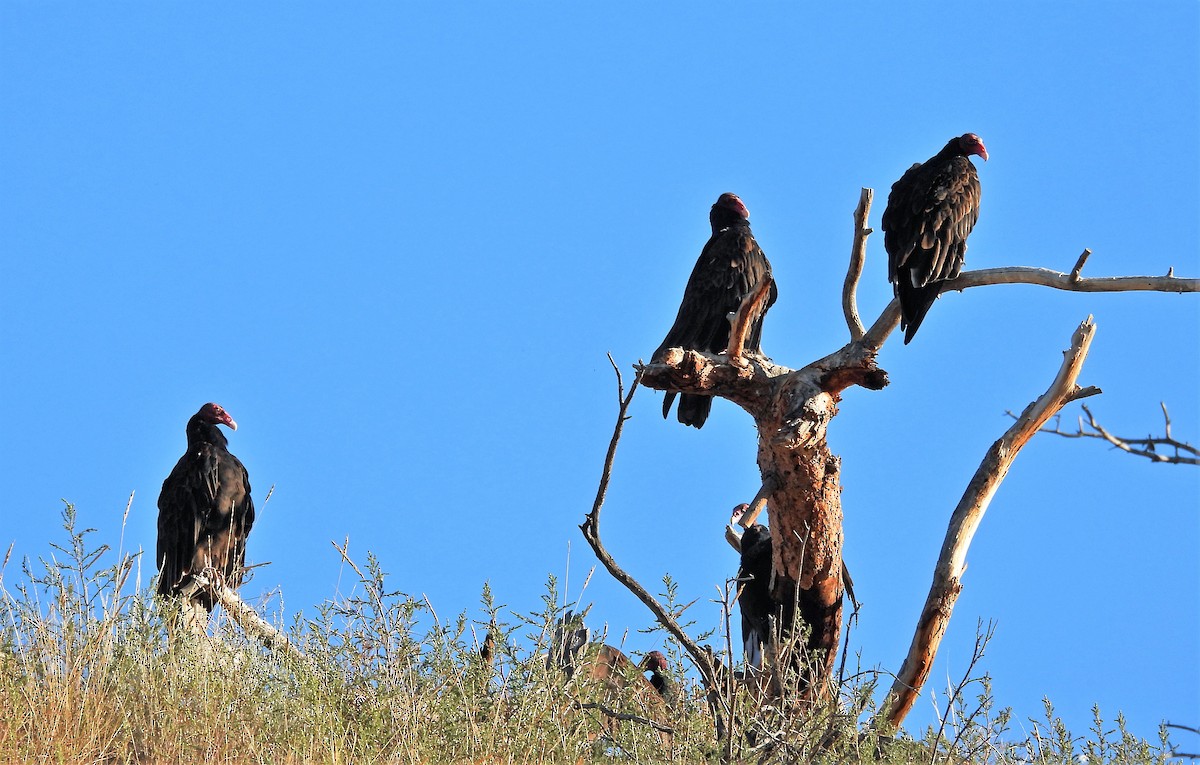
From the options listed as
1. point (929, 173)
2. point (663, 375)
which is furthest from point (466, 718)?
point (929, 173)

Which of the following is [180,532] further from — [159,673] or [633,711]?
[633,711]

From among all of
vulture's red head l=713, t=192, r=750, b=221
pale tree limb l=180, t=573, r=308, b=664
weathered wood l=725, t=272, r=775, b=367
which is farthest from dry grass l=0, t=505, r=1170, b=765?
vulture's red head l=713, t=192, r=750, b=221

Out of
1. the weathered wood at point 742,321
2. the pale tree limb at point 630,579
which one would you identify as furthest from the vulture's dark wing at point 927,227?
the pale tree limb at point 630,579

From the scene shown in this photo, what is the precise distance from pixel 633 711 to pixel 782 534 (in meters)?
1.50

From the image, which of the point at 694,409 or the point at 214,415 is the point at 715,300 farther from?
the point at 214,415

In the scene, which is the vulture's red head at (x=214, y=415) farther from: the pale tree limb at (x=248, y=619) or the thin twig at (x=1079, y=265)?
the thin twig at (x=1079, y=265)

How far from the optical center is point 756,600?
19.3 ft

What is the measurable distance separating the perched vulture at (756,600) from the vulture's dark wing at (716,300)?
890 millimetres

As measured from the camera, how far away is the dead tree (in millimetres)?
5426

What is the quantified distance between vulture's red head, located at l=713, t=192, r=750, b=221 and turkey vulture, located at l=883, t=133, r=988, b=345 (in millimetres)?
984

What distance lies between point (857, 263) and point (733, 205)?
5.64ft

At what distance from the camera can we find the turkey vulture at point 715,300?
21.8 feet

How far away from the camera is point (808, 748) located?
3.88 meters

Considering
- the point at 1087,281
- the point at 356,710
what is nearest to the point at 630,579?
the point at 356,710
